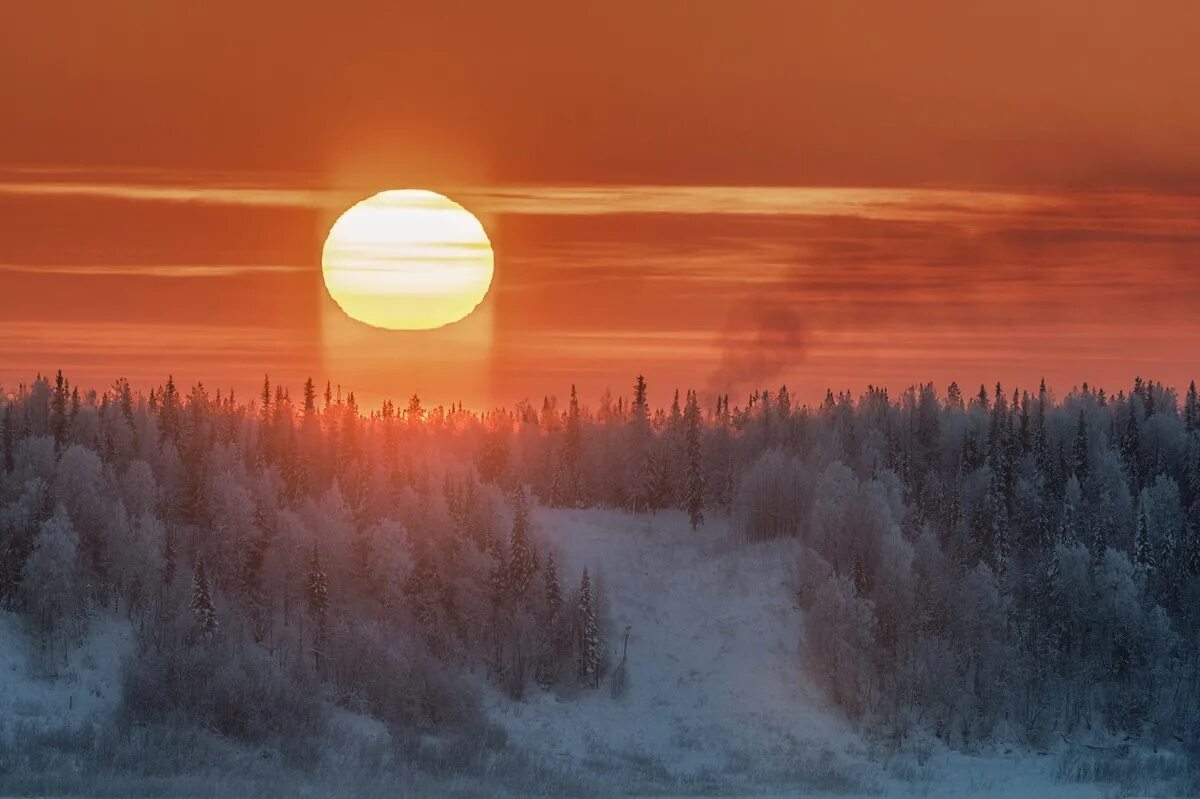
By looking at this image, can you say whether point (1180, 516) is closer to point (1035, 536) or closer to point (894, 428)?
point (1035, 536)

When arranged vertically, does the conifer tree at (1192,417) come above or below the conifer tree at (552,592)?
above

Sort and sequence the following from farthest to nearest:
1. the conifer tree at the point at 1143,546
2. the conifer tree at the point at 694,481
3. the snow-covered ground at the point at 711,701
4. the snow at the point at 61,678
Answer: the conifer tree at the point at 694,481 → the conifer tree at the point at 1143,546 → the snow-covered ground at the point at 711,701 → the snow at the point at 61,678

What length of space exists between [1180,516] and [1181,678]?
108ft

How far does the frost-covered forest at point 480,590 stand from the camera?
109 m

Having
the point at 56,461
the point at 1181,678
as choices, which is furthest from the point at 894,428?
the point at 56,461

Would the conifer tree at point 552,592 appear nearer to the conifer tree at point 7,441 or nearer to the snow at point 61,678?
the snow at point 61,678

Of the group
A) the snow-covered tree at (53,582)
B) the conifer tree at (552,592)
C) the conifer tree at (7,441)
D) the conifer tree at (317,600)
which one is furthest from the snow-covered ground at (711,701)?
the conifer tree at (7,441)

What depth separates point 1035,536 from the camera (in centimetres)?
15238

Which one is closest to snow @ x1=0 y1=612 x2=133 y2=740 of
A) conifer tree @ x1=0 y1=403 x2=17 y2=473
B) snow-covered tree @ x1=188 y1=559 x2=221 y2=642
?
snow-covered tree @ x1=188 y1=559 x2=221 y2=642

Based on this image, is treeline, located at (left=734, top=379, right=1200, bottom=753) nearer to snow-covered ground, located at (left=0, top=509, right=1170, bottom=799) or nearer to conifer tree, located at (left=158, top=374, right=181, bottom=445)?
snow-covered ground, located at (left=0, top=509, right=1170, bottom=799)

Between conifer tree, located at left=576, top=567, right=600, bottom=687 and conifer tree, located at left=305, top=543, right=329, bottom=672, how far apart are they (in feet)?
62.8

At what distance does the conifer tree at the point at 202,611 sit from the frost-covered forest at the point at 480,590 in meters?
0.23

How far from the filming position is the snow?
99.4 meters

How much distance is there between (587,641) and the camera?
122 meters
